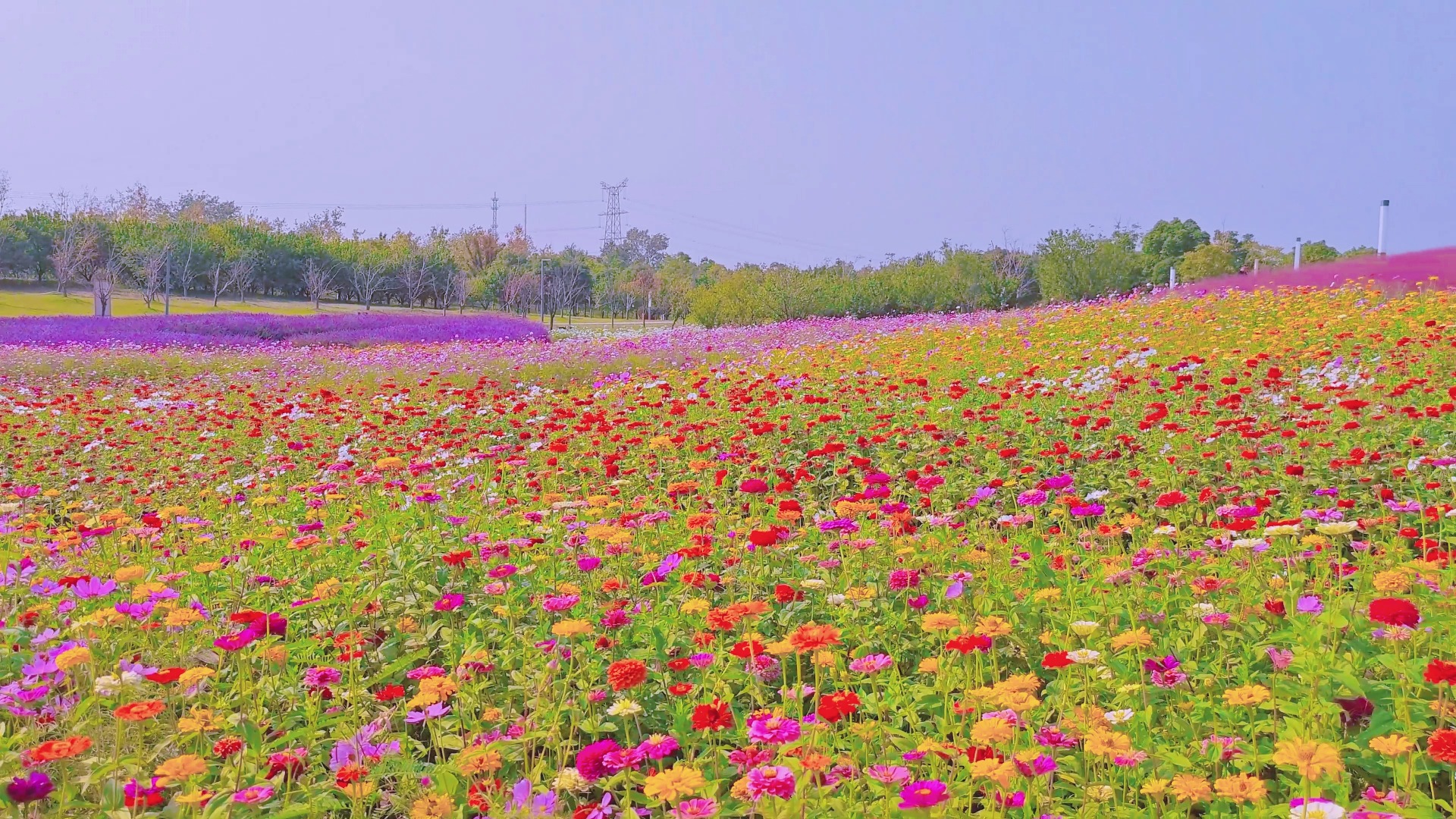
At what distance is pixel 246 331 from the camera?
22.3m

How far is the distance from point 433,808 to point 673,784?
1.66 feet

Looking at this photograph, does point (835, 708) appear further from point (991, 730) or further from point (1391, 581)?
point (1391, 581)

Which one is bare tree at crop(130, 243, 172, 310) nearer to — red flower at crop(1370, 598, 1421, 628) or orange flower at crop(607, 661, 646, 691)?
orange flower at crop(607, 661, 646, 691)

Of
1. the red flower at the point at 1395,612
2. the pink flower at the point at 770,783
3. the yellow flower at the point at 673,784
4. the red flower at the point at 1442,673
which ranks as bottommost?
the pink flower at the point at 770,783

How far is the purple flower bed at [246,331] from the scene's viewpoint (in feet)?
61.3

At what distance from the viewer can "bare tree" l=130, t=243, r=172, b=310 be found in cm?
3919

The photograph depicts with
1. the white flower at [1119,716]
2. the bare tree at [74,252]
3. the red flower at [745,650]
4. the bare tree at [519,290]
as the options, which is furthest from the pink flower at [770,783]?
the bare tree at [519,290]

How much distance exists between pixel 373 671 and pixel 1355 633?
261 cm

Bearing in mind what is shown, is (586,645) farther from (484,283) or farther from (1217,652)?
(484,283)

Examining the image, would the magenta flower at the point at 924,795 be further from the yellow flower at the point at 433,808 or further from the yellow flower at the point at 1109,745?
the yellow flower at the point at 433,808

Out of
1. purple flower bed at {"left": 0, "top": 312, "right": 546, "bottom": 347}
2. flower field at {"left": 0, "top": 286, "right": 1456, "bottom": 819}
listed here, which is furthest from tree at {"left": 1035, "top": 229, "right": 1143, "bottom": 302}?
flower field at {"left": 0, "top": 286, "right": 1456, "bottom": 819}

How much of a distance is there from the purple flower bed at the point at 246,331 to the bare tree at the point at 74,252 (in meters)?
20.5

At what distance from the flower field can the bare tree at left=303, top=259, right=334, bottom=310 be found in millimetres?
44741

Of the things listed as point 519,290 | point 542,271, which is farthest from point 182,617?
point 519,290
